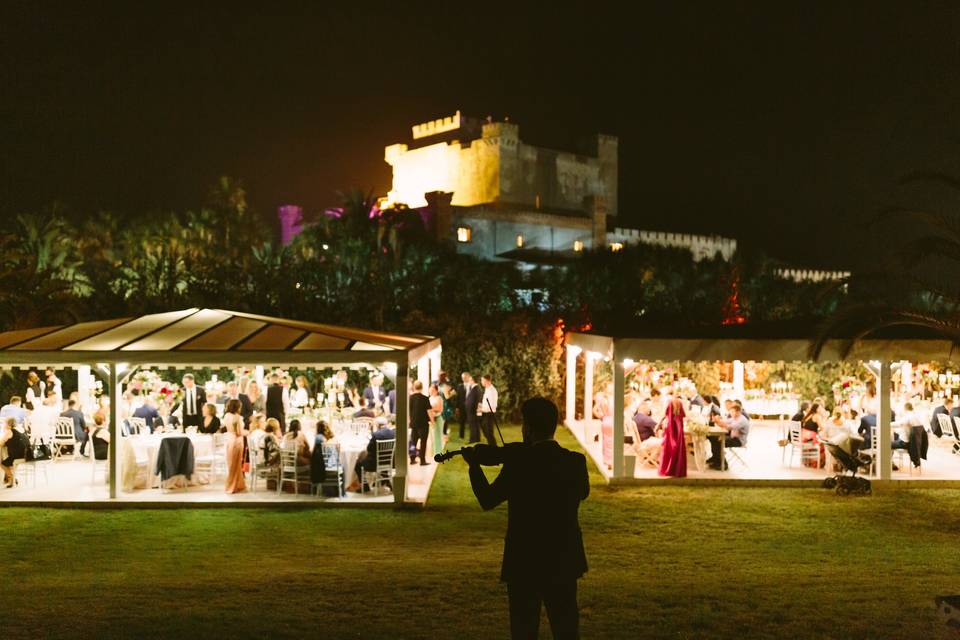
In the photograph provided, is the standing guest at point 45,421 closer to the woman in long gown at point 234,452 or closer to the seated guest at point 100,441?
the seated guest at point 100,441

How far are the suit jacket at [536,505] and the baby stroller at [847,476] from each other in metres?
8.99

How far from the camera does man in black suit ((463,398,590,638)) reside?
396 cm

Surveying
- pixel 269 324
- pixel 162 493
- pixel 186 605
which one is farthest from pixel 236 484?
pixel 186 605

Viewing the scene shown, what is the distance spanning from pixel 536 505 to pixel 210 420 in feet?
32.3

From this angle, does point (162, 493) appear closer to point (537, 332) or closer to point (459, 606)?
point (459, 606)

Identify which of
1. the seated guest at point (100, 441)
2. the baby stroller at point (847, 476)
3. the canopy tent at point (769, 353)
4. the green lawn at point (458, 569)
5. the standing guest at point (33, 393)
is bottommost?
the green lawn at point (458, 569)

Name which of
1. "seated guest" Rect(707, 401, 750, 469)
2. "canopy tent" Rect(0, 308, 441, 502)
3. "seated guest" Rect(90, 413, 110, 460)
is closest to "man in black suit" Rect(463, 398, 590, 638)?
"canopy tent" Rect(0, 308, 441, 502)

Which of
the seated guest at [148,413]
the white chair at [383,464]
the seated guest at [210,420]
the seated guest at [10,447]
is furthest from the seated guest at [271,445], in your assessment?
the seated guest at [10,447]

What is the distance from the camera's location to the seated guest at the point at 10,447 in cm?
1160

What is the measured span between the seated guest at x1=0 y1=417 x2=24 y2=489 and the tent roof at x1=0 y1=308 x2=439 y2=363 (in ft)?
3.63

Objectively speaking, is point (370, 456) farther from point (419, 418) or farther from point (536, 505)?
point (536, 505)

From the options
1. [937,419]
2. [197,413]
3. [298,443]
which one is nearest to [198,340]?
[298,443]

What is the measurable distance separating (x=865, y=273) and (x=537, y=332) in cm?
1089

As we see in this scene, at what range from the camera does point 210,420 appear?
42.0 feet
